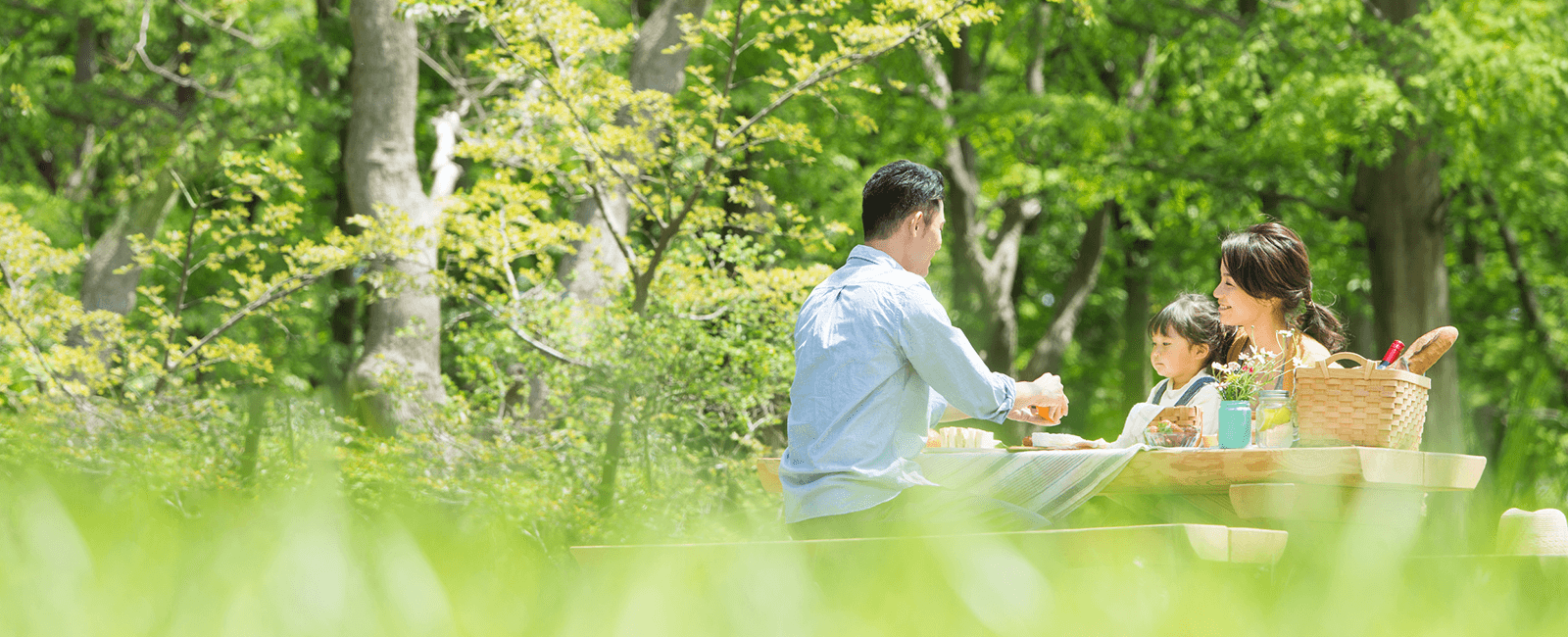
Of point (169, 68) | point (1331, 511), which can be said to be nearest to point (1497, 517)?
point (1331, 511)

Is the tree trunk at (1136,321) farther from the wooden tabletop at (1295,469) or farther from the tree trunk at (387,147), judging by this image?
the wooden tabletop at (1295,469)

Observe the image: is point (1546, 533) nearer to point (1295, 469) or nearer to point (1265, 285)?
point (1295, 469)

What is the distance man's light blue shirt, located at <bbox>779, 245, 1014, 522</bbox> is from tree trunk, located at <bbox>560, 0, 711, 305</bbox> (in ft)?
→ 15.3

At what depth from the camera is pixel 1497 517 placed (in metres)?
0.95

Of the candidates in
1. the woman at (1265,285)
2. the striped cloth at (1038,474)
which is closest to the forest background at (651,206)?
the woman at (1265,285)

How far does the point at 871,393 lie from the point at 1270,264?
1280 mm

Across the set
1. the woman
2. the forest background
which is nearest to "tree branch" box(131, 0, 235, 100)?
the forest background

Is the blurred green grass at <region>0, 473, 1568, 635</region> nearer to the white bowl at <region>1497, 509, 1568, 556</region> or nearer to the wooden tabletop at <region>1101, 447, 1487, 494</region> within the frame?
the white bowl at <region>1497, 509, 1568, 556</region>

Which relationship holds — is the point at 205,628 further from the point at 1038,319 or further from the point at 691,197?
the point at 1038,319

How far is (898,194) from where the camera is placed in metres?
3.14

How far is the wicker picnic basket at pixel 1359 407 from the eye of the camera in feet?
8.39

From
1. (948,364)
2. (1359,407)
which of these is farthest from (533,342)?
(1359,407)

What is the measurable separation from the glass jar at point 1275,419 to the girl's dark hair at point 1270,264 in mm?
642

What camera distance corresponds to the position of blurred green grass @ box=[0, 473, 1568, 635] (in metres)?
0.44
